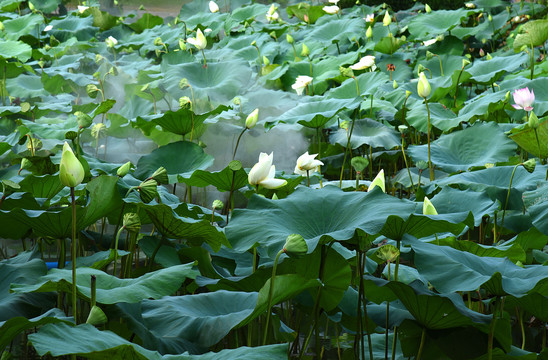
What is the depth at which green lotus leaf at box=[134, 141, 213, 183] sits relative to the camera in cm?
180

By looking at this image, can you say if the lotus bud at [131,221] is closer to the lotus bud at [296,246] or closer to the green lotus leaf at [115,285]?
the green lotus leaf at [115,285]

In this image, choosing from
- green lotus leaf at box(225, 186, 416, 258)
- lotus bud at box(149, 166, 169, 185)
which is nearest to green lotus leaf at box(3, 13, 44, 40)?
lotus bud at box(149, 166, 169, 185)

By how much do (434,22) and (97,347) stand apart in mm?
3764

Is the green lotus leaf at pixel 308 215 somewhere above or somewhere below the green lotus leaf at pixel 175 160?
above

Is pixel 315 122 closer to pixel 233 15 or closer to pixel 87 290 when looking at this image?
pixel 87 290

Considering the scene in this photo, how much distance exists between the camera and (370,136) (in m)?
2.41

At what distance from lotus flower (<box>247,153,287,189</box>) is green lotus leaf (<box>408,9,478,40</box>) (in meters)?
2.96

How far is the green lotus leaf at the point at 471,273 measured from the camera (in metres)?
0.92

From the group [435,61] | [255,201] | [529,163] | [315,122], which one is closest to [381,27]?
[435,61]

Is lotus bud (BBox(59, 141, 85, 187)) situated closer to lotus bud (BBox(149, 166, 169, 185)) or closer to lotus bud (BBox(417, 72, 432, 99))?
lotus bud (BBox(149, 166, 169, 185))

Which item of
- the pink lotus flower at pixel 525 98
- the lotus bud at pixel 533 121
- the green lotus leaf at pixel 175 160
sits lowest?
the green lotus leaf at pixel 175 160

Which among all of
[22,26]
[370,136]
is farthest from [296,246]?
[22,26]

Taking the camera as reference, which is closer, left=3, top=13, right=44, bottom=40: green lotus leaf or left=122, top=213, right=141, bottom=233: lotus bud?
left=122, top=213, right=141, bottom=233: lotus bud

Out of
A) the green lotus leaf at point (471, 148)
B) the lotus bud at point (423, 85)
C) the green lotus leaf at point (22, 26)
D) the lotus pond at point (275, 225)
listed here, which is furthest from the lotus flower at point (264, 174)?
the green lotus leaf at point (22, 26)
